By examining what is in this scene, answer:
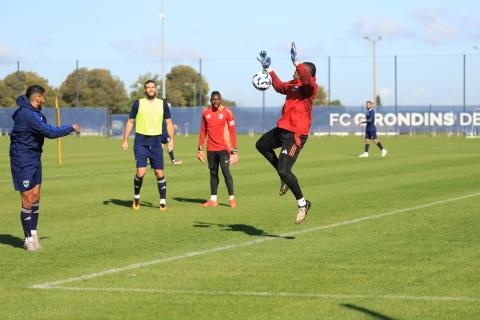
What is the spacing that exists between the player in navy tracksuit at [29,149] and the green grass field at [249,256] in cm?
38

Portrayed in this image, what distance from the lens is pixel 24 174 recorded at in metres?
11.7

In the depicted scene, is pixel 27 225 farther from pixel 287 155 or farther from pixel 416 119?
pixel 416 119

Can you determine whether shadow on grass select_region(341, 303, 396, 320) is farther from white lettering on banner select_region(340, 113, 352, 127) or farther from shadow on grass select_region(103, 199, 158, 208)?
white lettering on banner select_region(340, 113, 352, 127)

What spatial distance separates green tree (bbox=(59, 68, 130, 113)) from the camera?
397ft

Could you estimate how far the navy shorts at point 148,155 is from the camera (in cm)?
1694

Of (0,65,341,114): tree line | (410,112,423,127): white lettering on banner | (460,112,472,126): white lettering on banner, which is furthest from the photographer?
(0,65,341,114): tree line

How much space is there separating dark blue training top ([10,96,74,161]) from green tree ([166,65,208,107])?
113 metres

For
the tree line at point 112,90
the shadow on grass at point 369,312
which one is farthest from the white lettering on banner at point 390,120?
the shadow on grass at point 369,312

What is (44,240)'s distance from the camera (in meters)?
12.7

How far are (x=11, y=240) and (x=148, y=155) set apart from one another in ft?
15.0

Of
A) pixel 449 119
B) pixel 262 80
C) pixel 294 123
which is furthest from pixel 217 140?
pixel 449 119

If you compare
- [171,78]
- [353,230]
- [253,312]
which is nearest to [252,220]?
[353,230]

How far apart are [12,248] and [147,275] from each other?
2741 millimetres

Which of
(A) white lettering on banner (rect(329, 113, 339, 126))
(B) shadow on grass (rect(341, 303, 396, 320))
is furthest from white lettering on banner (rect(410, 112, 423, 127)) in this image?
(B) shadow on grass (rect(341, 303, 396, 320))
